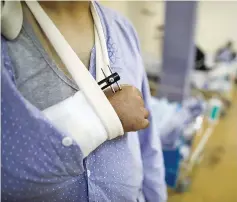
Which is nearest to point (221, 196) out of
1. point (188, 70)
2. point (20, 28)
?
point (188, 70)

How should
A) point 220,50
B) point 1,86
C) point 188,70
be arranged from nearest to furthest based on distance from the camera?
point 1,86 < point 188,70 < point 220,50

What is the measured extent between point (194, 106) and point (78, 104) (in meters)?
1.38

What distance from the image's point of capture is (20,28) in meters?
0.59

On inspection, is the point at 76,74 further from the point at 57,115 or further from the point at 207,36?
the point at 207,36

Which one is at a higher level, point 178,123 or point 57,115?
point 57,115

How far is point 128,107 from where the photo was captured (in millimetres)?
676

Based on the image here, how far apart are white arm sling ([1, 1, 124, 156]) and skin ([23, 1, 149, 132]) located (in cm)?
2

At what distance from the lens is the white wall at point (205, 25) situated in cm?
272

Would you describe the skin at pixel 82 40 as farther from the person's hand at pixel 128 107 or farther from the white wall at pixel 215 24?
the white wall at pixel 215 24

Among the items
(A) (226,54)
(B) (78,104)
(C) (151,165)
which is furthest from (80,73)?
(A) (226,54)

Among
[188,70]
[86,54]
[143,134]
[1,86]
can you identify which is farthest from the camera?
[188,70]

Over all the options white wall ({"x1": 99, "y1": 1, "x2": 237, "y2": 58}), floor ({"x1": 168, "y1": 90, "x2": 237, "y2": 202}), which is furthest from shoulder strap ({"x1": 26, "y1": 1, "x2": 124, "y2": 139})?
white wall ({"x1": 99, "y1": 1, "x2": 237, "y2": 58})

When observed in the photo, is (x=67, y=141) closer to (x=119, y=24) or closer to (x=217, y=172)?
(x=119, y=24)

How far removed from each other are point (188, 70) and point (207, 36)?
121 cm
